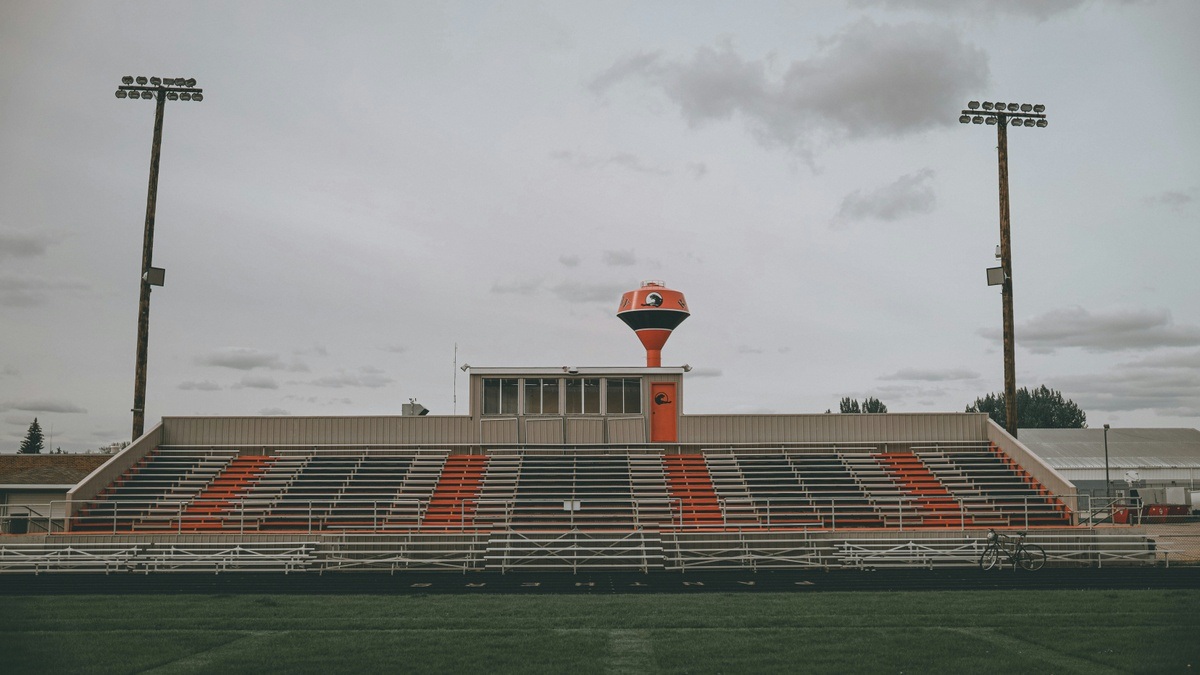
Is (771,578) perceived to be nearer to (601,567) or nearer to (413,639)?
(601,567)

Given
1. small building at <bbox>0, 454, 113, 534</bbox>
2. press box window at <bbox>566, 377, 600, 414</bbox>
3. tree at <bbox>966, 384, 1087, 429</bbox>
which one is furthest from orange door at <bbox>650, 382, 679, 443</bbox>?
tree at <bbox>966, 384, 1087, 429</bbox>

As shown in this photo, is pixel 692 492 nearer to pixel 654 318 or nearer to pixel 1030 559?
pixel 654 318

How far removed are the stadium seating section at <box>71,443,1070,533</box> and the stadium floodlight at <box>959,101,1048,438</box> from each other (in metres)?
3.90

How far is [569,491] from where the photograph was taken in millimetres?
34719

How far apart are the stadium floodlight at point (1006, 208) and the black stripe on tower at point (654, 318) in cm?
1326

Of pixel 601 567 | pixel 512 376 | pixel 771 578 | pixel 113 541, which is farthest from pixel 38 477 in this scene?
pixel 771 578

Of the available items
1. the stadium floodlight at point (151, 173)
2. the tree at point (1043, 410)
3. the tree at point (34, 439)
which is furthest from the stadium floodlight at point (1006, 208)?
the tree at point (34, 439)

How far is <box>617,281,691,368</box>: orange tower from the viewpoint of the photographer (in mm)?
42125

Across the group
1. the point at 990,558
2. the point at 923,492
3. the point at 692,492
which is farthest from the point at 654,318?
the point at 990,558

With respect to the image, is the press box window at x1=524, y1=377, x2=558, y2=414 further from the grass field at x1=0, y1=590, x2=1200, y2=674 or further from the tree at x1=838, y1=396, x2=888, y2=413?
the tree at x1=838, y1=396, x2=888, y2=413

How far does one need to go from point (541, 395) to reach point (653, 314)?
6.66 meters

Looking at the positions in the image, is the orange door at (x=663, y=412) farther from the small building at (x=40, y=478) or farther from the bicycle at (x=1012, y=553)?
the small building at (x=40, y=478)

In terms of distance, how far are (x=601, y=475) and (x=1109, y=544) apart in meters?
17.1

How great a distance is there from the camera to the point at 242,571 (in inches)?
1052
